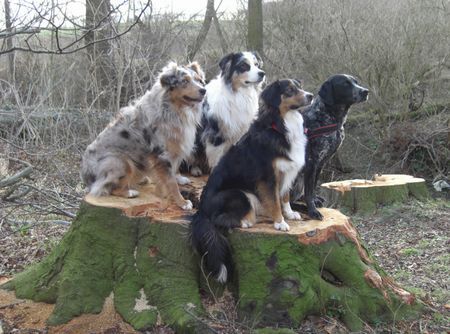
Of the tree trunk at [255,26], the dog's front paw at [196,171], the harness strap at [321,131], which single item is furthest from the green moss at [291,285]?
the tree trunk at [255,26]

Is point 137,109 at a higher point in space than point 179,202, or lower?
higher

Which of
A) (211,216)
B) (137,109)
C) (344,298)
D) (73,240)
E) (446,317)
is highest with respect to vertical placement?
(137,109)

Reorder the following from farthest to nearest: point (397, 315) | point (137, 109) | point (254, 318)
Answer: point (137, 109) < point (397, 315) < point (254, 318)

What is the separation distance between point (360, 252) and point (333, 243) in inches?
14.7

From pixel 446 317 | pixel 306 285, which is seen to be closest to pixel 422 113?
pixel 446 317

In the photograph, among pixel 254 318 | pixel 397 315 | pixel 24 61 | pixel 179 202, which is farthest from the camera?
pixel 24 61

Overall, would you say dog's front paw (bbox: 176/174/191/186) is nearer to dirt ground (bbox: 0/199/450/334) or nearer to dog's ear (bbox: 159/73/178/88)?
dog's ear (bbox: 159/73/178/88)

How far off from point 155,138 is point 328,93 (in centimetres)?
183

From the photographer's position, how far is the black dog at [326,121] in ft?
17.2

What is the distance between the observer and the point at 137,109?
541cm

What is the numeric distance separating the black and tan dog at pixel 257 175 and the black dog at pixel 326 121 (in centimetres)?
61

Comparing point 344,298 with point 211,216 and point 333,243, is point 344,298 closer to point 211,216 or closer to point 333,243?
point 333,243

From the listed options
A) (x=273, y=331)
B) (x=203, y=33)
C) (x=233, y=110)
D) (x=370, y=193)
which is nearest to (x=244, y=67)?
(x=233, y=110)

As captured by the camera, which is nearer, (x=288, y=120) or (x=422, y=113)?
(x=288, y=120)
